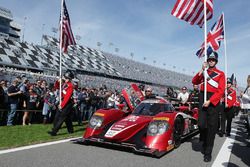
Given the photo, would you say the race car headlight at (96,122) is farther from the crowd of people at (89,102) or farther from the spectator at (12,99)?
the spectator at (12,99)

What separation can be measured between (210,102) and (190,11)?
2.87 metres

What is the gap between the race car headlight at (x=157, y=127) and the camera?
5449 millimetres

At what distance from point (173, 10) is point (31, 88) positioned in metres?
6.14

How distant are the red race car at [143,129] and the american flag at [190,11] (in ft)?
7.81

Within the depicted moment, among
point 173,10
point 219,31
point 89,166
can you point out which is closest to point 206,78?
point 173,10

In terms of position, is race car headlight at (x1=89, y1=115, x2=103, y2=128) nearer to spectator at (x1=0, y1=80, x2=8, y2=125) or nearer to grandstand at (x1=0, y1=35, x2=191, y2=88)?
spectator at (x1=0, y1=80, x2=8, y2=125)

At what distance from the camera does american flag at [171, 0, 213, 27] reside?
6.95 m

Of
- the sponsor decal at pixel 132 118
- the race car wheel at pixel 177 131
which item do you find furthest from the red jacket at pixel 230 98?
the sponsor decal at pixel 132 118

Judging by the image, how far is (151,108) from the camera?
677cm

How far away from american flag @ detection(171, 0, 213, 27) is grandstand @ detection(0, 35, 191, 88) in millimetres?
11307

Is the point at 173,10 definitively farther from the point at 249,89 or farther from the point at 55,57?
the point at 55,57

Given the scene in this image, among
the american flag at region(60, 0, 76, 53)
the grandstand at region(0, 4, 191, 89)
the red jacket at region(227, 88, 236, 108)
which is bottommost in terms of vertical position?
the red jacket at region(227, 88, 236, 108)

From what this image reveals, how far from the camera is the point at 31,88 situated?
396 inches

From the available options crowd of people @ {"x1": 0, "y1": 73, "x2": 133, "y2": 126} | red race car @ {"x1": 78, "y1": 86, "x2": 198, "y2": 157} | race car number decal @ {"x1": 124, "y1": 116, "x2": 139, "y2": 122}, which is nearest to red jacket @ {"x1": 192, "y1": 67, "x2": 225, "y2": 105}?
red race car @ {"x1": 78, "y1": 86, "x2": 198, "y2": 157}
